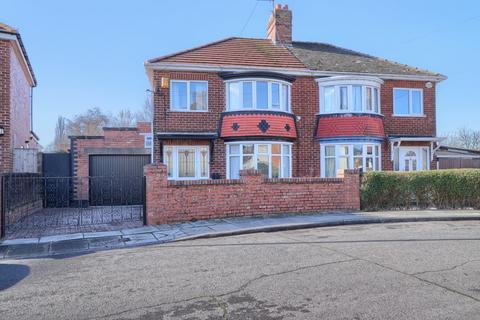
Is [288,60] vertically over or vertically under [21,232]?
over

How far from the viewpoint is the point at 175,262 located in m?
7.16

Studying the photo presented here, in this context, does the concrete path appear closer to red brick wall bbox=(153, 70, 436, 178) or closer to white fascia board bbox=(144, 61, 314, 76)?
red brick wall bbox=(153, 70, 436, 178)

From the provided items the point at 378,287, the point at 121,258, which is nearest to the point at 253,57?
the point at 121,258

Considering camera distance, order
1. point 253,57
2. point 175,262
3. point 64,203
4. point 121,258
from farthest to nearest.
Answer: point 253,57
point 64,203
point 121,258
point 175,262

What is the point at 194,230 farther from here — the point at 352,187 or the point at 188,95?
the point at 188,95

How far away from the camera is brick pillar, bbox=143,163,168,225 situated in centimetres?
1148

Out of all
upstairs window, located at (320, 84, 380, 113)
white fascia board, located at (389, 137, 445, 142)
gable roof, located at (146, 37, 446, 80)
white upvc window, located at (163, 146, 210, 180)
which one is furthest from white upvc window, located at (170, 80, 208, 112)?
white fascia board, located at (389, 137, 445, 142)

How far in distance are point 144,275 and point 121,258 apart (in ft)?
5.29

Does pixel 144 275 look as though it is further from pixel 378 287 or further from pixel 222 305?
pixel 378 287

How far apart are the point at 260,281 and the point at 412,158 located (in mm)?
16874

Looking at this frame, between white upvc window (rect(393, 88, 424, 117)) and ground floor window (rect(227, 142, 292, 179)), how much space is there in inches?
254

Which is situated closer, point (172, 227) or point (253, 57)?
point (172, 227)

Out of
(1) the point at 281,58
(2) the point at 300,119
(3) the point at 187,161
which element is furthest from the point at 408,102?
(3) the point at 187,161

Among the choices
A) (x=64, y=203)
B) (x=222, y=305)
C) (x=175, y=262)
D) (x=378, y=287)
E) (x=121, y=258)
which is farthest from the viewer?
(x=64, y=203)
